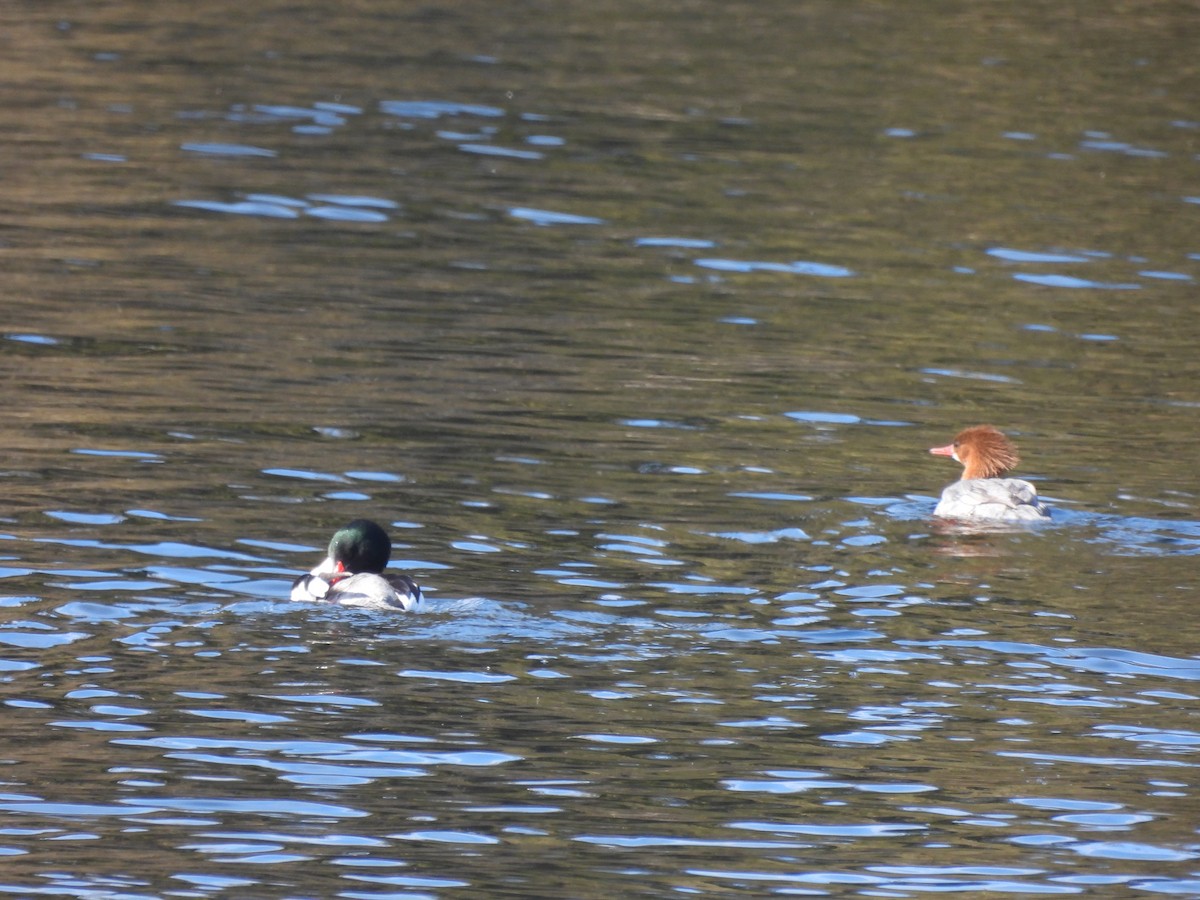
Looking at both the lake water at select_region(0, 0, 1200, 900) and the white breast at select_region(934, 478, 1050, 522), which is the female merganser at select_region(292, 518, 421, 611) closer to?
the lake water at select_region(0, 0, 1200, 900)

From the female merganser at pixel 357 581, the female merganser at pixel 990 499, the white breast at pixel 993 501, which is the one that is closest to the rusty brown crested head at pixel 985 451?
the female merganser at pixel 990 499

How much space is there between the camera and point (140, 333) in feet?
57.9

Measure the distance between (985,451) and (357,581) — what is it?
5.39m

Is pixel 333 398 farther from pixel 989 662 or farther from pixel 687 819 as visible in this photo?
pixel 687 819

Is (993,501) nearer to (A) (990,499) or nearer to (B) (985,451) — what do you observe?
(A) (990,499)

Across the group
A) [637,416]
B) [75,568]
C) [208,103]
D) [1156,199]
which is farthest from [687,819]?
[208,103]

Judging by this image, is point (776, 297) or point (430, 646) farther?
point (776, 297)

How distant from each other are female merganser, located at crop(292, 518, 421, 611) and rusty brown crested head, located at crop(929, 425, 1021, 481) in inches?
189

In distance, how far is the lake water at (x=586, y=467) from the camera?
8750 millimetres

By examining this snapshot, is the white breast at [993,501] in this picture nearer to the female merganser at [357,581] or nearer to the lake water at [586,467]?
the lake water at [586,467]

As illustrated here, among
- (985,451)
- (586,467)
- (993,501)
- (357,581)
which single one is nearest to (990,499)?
(993,501)

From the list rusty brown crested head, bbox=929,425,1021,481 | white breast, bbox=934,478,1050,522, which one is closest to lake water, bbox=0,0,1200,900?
white breast, bbox=934,478,1050,522

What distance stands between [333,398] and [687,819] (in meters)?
8.12

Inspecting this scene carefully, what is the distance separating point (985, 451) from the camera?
48.5 ft
